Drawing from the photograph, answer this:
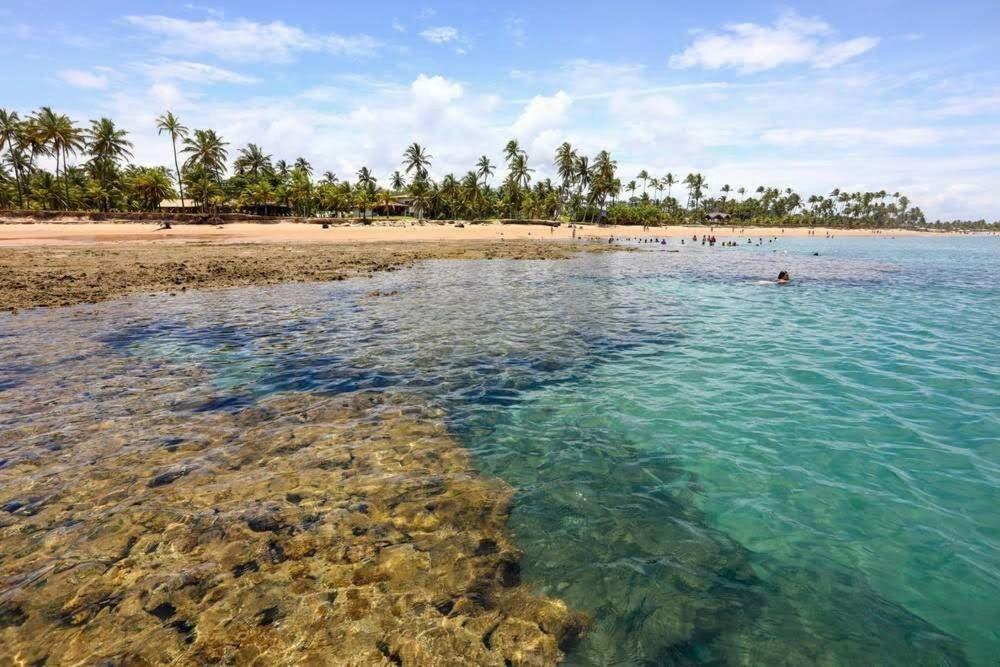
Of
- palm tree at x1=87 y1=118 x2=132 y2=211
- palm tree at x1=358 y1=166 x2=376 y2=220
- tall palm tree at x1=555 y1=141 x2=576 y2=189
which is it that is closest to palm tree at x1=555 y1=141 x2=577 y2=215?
tall palm tree at x1=555 y1=141 x2=576 y2=189

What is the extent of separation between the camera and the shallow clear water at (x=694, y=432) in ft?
15.9

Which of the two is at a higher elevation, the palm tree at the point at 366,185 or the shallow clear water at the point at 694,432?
the palm tree at the point at 366,185

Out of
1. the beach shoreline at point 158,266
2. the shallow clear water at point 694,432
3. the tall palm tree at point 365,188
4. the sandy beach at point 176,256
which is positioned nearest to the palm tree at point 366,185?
the tall palm tree at point 365,188

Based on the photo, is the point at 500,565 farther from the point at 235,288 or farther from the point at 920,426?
Result: the point at 235,288

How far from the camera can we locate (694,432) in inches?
351

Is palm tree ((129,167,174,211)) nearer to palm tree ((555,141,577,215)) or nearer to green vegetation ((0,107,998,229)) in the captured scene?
green vegetation ((0,107,998,229))

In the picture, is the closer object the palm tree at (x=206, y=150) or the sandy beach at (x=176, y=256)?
the sandy beach at (x=176, y=256)

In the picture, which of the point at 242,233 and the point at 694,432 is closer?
the point at 694,432

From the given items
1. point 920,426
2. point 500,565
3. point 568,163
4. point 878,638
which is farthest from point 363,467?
point 568,163

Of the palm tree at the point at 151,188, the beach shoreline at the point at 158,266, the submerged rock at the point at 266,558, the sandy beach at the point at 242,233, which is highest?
the palm tree at the point at 151,188

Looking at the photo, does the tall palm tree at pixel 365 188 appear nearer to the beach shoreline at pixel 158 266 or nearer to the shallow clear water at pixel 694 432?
the beach shoreline at pixel 158 266

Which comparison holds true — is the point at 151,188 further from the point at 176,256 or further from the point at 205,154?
the point at 176,256

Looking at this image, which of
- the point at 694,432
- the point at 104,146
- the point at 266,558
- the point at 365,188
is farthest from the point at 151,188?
the point at 694,432

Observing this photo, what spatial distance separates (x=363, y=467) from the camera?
24.3 feet
